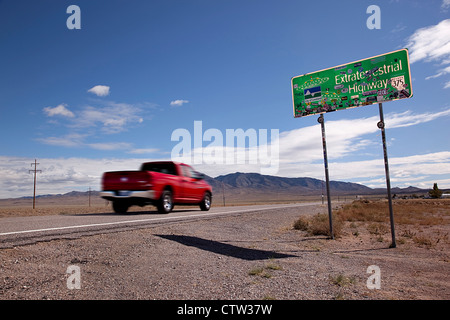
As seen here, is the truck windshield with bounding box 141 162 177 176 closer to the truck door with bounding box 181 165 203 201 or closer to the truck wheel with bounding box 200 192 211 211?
the truck door with bounding box 181 165 203 201

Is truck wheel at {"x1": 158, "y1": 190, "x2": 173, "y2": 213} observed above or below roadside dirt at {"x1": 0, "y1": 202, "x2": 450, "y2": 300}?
above

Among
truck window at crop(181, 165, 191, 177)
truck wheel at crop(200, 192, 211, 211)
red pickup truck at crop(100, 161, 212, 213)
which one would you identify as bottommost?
truck wheel at crop(200, 192, 211, 211)

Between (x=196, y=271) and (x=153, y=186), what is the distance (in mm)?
7252

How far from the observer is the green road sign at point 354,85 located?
9.79m

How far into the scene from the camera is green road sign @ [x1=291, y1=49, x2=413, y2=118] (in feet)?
32.1

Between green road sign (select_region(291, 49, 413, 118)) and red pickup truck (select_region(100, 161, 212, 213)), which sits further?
red pickup truck (select_region(100, 161, 212, 213))

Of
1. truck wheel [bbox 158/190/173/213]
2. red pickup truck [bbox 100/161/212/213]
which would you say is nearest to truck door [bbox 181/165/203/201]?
red pickup truck [bbox 100/161/212/213]

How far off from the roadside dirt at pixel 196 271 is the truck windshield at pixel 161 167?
564 centimetres

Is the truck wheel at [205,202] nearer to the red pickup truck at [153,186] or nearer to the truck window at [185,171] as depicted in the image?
the red pickup truck at [153,186]

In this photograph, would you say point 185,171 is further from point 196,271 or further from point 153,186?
point 196,271

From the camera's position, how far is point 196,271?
17.4 feet

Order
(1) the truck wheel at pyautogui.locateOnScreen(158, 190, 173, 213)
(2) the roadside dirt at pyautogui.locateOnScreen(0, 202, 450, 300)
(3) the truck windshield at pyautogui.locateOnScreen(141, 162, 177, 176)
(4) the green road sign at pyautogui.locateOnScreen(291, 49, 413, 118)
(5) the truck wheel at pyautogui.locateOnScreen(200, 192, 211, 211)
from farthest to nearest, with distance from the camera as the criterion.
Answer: (5) the truck wheel at pyautogui.locateOnScreen(200, 192, 211, 211), (3) the truck windshield at pyautogui.locateOnScreen(141, 162, 177, 176), (1) the truck wheel at pyautogui.locateOnScreen(158, 190, 173, 213), (4) the green road sign at pyautogui.locateOnScreen(291, 49, 413, 118), (2) the roadside dirt at pyautogui.locateOnScreen(0, 202, 450, 300)

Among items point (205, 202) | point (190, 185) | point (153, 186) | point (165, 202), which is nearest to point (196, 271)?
point (153, 186)
